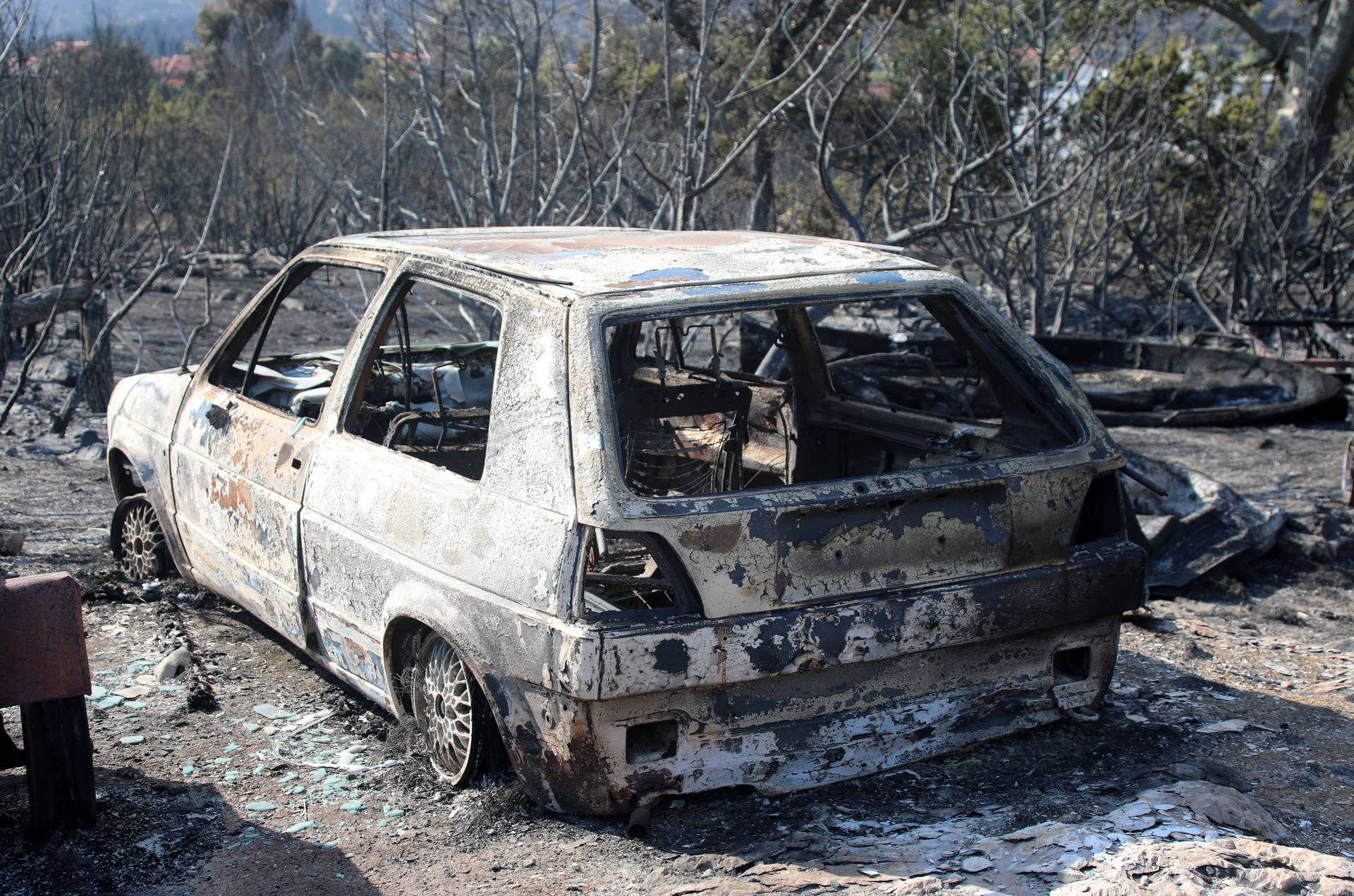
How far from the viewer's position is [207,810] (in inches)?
129

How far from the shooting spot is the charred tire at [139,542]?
511cm

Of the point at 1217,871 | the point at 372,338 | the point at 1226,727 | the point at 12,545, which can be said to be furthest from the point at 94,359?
the point at 1217,871

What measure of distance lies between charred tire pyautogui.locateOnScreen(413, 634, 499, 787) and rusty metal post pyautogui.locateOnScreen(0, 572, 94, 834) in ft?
2.72

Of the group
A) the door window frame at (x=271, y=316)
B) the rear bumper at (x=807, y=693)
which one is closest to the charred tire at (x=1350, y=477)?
the rear bumper at (x=807, y=693)

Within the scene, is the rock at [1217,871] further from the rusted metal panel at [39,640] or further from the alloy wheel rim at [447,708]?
the rusted metal panel at [39,640]

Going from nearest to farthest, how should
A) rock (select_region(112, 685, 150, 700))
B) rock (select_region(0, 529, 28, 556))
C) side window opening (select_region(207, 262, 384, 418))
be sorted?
rock (select_region(112, 685, 150, 700))
side window opening (select_region(207, 262, 384, 418))
rock (select_region(0, 529, 28, 556))

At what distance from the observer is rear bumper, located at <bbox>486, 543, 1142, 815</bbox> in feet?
9.45

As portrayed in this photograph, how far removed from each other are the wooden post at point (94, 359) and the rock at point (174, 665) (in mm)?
5736

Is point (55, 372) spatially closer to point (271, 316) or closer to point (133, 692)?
point (271, 316)

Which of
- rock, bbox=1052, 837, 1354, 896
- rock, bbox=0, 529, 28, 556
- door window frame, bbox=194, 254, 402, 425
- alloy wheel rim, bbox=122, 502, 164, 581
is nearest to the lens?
rock, bbox=1052, 837, 1354, 896

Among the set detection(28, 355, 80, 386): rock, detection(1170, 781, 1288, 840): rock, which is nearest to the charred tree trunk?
detection(28, 355, 80, 386): rock

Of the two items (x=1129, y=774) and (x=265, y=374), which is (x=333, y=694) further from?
(x=1129, y=774)

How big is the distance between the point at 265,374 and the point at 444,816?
225 cm

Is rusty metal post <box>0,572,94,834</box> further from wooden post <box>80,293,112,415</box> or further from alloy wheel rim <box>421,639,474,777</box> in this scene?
wooden post <box>80,293,112,415</box>
